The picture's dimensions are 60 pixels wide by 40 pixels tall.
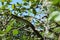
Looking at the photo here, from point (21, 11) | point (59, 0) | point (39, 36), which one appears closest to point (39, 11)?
point (21, 11)

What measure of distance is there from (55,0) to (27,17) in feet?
5.12

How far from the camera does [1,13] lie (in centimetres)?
185

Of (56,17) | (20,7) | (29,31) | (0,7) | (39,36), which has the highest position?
(56,17)

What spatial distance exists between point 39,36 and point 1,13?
0.42 metres

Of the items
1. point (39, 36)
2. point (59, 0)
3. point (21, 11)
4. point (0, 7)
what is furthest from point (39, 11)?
point (59, 0)

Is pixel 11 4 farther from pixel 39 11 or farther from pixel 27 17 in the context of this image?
pixel 39 11

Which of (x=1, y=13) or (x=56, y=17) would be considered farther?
(x=1, y=13)

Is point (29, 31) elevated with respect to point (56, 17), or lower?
lower

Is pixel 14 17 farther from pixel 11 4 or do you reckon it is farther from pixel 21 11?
pixel 21 11

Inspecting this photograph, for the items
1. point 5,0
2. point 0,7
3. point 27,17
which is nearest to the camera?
point 5,0

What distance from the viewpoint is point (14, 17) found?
1.76 meters

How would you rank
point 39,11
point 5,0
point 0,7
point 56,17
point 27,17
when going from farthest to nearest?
point 39,11 → point 27,17 → point 0,7 → point 5,0 → point 56,17

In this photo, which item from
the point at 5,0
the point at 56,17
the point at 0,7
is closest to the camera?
the point at 56,17

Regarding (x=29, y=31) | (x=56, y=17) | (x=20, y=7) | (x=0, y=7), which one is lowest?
(x=29, y=31)
